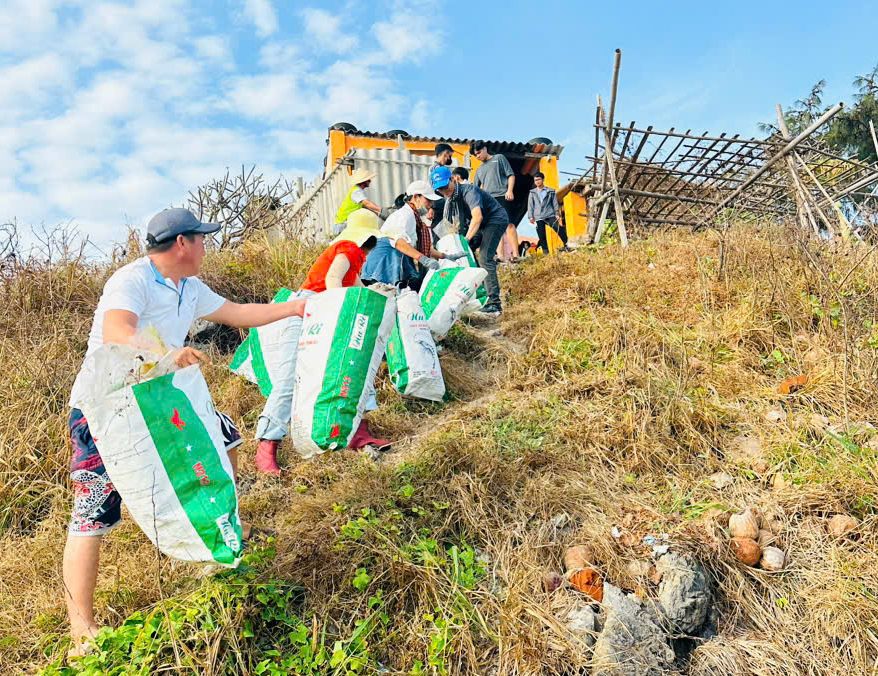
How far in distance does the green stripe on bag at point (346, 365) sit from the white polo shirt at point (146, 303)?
58 centimetres

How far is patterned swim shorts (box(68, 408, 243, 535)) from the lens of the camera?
73.9 inches

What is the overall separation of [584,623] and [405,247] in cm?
258

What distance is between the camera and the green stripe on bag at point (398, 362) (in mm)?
3553

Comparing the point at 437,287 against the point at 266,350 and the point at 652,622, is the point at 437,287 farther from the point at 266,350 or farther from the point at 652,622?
the point at 652,622

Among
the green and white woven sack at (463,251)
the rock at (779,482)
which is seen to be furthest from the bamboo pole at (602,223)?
the rock at (779,482)

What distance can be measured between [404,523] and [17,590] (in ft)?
5.48

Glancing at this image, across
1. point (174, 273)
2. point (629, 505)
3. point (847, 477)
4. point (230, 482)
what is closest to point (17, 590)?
point (230, 482)

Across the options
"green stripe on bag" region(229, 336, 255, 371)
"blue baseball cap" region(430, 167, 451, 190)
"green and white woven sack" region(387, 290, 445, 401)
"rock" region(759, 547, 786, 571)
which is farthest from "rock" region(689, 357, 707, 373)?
"green stripe on bag" region(229, 336, 255, 371)

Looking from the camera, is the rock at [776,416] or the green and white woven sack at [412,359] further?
the green and white woven sack at [412,359]

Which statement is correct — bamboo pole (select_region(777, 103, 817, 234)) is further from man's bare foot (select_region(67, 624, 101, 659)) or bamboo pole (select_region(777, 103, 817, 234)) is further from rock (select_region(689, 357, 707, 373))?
man's bare foot (select_region(67, 624, 101, 659))

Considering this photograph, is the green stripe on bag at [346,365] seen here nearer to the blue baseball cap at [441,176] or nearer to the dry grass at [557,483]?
the dry grass at [557,483]

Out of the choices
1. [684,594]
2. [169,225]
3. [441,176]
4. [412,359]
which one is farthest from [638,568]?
[441,176]

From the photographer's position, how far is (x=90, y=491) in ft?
6.18

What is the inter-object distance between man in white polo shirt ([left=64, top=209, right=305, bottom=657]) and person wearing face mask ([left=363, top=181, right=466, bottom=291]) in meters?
1.91
